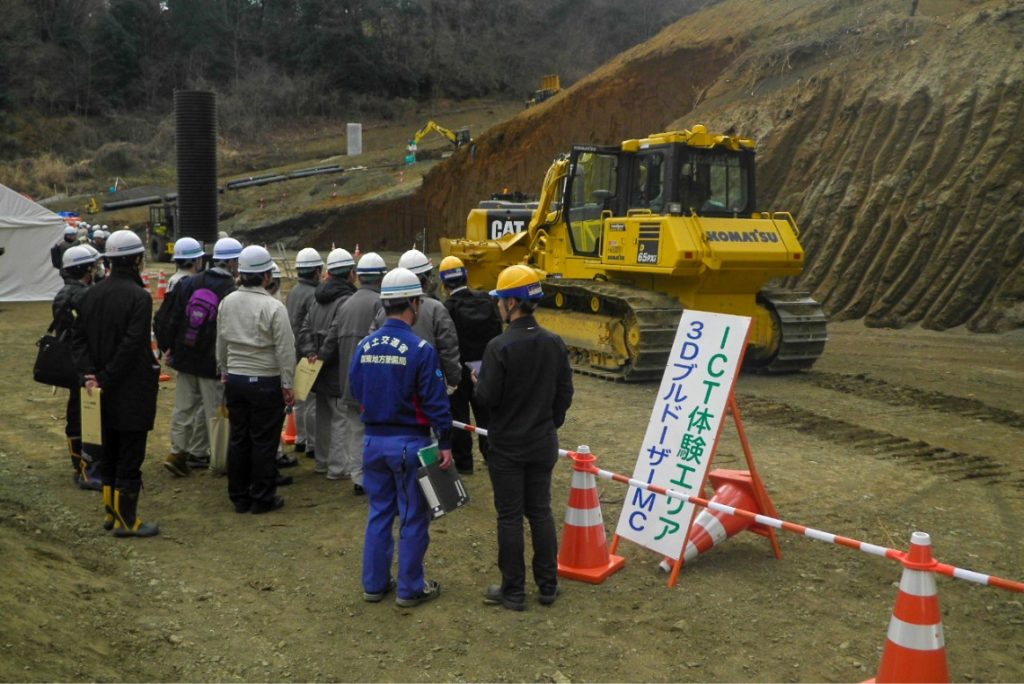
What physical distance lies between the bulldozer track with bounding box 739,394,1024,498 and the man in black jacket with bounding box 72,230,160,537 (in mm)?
6229

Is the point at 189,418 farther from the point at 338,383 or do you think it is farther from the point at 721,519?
the point at 721,519

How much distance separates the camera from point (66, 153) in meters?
55.3

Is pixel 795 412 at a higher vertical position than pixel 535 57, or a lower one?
lower

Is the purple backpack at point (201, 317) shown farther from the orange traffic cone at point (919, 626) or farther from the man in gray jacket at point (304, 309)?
the orange traffic cone at point (919, 626)

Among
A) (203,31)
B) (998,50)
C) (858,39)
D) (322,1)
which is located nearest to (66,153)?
(203,31)

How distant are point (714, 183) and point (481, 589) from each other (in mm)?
8345

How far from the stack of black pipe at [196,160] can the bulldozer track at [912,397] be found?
11.5 meters

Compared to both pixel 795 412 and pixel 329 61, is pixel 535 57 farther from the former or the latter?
pixel 795 412

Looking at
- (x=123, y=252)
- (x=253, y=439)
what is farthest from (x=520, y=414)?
(x=123, y=252)

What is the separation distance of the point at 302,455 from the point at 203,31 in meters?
62.4

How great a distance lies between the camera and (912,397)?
37.4 ft

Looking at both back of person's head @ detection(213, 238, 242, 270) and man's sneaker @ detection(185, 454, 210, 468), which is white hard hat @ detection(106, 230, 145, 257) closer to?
back of person's head @ detection(213, 238, 242, 270)

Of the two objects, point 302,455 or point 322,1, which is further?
point 322,1

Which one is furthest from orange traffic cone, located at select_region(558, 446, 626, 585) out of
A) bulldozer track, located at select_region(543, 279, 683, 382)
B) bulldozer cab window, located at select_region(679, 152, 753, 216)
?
bulldozer cab window, located at select_region(679, 152, 753, 216)
